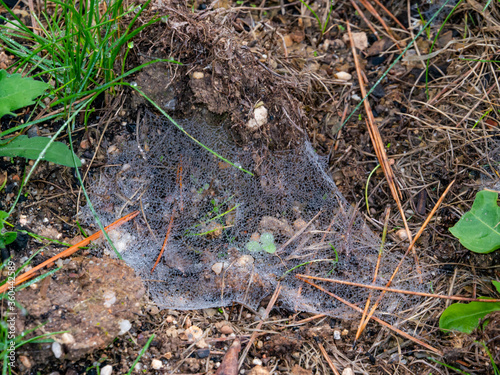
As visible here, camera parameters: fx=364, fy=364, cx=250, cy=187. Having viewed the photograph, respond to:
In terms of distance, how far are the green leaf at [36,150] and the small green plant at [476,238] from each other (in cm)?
204

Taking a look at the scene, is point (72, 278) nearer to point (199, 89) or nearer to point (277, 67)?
point (199, 89)

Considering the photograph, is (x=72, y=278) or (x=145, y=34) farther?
(x=145, y=34)

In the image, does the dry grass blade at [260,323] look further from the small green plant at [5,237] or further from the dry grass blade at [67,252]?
the small green plant at [5,237]

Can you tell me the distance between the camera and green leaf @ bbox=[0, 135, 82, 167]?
1766mm

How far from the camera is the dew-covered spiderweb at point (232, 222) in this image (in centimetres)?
193

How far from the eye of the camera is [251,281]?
1914mm

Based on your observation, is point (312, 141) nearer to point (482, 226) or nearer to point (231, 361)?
point (482, 226)

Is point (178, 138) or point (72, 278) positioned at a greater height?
point (178, 138)

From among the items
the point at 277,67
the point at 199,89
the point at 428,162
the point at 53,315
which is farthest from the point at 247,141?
the point at 53,315

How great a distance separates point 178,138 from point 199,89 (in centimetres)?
30

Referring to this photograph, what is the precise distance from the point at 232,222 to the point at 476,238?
132 centimetres

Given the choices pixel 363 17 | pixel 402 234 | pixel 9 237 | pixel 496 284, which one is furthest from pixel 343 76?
pixel 9 237

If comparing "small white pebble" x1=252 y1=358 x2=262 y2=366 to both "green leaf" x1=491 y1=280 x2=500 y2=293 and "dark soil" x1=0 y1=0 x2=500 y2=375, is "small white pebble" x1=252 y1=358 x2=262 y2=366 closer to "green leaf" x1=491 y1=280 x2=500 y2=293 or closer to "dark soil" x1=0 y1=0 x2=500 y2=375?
"dark soil" x1=0 y1=0 x2=500 y2=375

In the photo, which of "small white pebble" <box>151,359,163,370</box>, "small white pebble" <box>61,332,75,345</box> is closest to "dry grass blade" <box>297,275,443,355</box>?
"small white pebble" <box>151,359,163,370</box>
